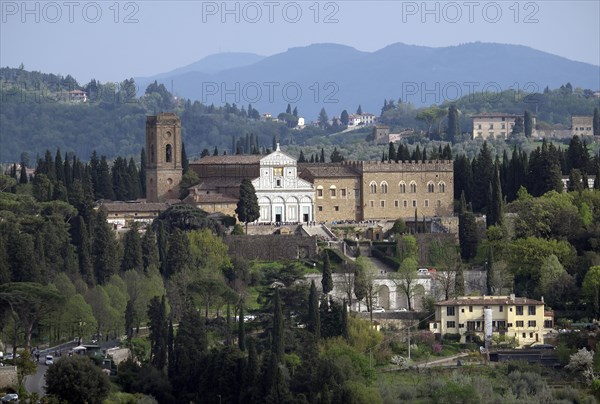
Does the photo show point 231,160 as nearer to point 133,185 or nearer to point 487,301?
point 133,185

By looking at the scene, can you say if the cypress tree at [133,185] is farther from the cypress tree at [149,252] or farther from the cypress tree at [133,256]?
the cypress tree at [133,256]

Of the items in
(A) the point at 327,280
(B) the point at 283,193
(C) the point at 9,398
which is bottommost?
(C) the point at 9,398

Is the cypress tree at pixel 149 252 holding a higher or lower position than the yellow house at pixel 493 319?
higher

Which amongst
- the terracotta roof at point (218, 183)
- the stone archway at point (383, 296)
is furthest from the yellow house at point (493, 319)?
the terracotta roof at point (218, 183)

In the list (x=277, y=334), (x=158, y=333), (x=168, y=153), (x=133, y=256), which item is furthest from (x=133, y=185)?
(x=277, y=334)

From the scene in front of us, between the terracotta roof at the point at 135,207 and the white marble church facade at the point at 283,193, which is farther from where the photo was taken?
the white marble church facade at the point at 283,193

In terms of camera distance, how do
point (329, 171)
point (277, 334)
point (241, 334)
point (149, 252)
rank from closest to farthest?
point (277, 334)
point (241, 334)
point (149, 252)
point (329, 171)

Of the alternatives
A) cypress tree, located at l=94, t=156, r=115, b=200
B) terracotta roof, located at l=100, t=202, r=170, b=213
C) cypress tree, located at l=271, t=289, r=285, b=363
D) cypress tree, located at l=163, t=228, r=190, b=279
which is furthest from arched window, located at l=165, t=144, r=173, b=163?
cypress tree, located at l=271, t=289, r=285, b=363

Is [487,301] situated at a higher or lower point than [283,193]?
lower
